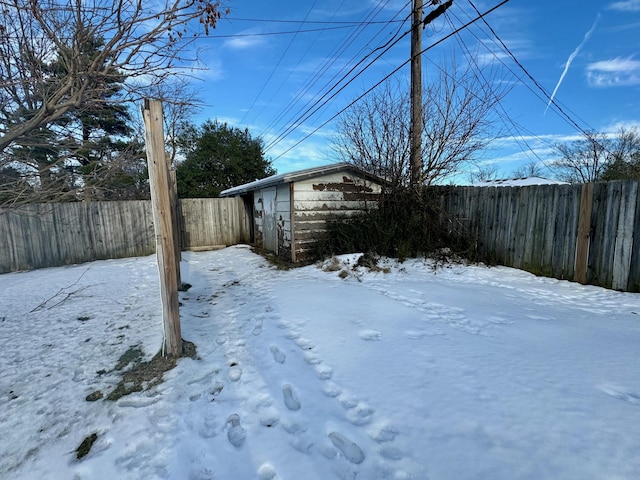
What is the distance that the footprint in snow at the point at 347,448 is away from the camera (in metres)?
1.62

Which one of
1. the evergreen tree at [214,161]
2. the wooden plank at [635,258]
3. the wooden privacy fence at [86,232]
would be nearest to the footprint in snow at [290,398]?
the wooden plank at [635,258]

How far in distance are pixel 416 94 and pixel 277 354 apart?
6581 millimetres

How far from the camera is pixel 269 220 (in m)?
8.75

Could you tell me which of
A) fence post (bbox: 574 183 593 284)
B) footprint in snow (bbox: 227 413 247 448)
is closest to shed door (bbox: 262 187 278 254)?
footprint in snow (bbox: 227 413 247 448)

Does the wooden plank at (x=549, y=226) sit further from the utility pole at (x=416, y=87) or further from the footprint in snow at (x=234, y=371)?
the footprint in snow at (x=234, y=371)

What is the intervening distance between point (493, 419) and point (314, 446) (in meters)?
1.09

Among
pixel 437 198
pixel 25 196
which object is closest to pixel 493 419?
pixel 25 196

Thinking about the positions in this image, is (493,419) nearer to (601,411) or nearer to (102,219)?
(601,411)

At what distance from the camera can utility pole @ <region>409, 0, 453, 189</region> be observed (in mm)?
6676

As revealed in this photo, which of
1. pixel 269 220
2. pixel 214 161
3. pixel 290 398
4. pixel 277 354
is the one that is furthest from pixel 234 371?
pixel 214 161

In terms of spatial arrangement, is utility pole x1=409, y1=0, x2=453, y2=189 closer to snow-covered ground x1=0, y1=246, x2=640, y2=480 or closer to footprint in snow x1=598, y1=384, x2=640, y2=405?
snow-covered ground x1=0, y1=246, x2=640, y2=480

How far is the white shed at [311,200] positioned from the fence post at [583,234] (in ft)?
13.1

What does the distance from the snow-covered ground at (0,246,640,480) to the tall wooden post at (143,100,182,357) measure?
0.47 meters

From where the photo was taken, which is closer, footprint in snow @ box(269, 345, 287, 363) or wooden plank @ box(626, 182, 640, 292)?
footprint in snow @ box(269, 345, 287, 363)
